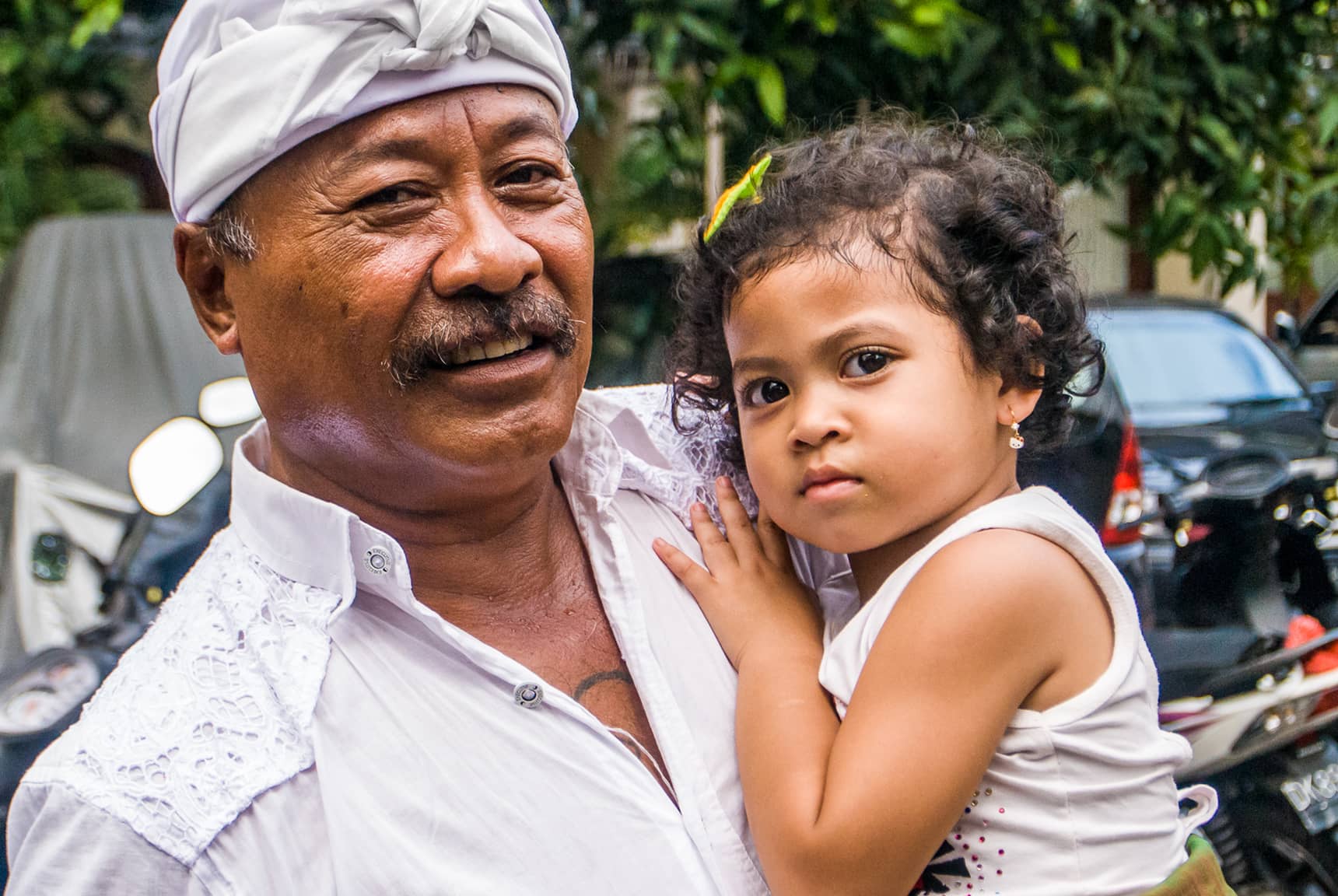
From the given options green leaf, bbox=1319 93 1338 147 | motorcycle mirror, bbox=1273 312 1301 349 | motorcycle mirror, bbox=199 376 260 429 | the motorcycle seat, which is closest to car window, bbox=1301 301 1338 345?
motorcycle mirror, bbox=1273 312 1301 349

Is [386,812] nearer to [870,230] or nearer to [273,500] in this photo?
[273,500]

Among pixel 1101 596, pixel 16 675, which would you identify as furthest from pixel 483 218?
pixel 16 675

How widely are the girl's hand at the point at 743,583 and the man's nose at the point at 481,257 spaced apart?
1.76 ft

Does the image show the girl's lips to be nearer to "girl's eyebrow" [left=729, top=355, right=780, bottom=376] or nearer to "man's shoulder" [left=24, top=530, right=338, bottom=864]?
"girl's eyebrow" [left=729, top=355, right=780, bottom=376]

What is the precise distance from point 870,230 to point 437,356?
2.22 feet

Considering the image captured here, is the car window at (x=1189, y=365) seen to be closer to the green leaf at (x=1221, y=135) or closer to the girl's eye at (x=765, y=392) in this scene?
the green leaf at (x=1221, y=135)

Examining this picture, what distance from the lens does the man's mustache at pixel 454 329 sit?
1.74 metres

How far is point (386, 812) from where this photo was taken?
154 centimetres

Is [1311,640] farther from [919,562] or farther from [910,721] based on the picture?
[910,721]

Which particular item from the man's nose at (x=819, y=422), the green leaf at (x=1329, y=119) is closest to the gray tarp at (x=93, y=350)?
the man's nose at (x=819, y=422)

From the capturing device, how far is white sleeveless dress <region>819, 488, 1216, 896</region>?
5.46ft

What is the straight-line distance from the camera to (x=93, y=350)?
12.0ft

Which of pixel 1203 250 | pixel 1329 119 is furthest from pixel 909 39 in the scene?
pixel 1329 119

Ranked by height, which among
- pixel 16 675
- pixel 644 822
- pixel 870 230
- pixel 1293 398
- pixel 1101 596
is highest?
pixel 870 230
